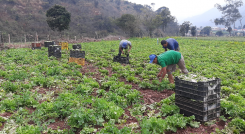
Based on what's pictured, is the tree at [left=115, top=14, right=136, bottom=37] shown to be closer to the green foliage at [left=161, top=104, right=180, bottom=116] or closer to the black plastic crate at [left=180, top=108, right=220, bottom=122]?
the green foliage at [left=161, top=104, right=180, bottom=116]

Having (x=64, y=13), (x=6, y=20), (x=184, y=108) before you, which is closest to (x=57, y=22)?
(x=64, y=13)

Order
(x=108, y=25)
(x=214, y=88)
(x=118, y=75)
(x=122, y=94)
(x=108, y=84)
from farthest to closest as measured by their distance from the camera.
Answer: (x=108, y=25), (x=118, y=75), (x=108, y=84), (x=122, y=94), (x=214, y=88)

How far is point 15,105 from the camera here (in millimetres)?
4977

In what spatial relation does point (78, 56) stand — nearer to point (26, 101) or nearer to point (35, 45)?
point (26, 101)

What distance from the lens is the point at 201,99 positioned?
4203mm

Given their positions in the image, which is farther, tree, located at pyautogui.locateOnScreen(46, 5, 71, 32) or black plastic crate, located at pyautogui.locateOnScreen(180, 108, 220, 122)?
tree, located at pyautogui.locateOnScreen(46, 5, 71, 32)

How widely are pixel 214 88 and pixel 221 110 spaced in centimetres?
106

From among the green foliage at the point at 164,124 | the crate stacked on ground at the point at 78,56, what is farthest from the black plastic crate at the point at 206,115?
the crate stacked on ground at the point at 78,56

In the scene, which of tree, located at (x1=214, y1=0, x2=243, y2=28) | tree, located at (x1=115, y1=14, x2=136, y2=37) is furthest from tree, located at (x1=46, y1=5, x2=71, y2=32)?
tree, located at (x1=214, y1=0, x2=243, y2=28)

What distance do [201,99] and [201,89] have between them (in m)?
0.26

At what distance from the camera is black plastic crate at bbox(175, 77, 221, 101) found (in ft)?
13.6

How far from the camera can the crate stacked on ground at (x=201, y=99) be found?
418 cm

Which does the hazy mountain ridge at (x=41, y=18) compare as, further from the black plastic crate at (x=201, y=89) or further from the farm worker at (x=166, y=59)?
the black plastic crate at (x=201, y=89)

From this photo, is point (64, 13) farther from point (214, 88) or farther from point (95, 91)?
point (214, 88)
